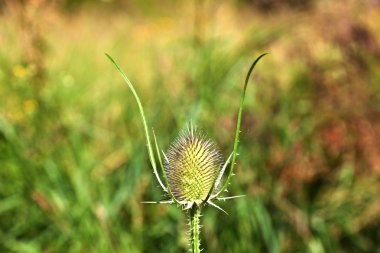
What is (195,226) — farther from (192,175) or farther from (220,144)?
(220,144)

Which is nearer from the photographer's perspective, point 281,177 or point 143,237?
point 143,237

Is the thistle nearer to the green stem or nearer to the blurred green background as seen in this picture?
the green stem

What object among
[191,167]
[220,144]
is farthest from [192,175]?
[220,144]

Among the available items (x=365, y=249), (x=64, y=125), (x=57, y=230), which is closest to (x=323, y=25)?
(x=365, y=249)

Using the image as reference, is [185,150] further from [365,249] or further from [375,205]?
[375,205]

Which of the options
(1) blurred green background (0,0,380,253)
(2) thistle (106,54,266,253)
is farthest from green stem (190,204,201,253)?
(1) blurred green background (0,0,380,253)

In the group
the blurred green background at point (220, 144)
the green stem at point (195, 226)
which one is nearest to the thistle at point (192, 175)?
the green stem at point (195, 226)
